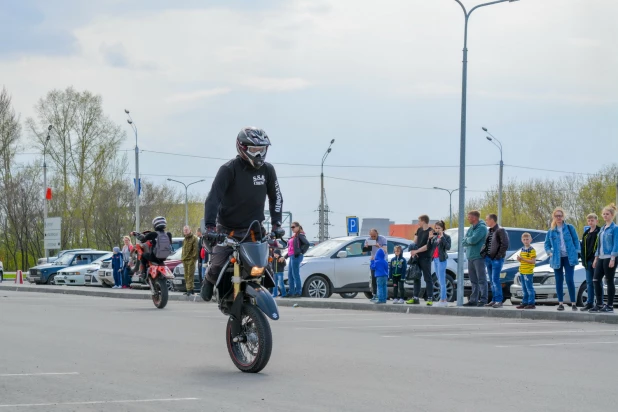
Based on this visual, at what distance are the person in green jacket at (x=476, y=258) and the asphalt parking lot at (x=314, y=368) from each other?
4227mm

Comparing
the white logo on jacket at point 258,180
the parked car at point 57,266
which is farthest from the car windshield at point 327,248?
the parked car at point 57,266

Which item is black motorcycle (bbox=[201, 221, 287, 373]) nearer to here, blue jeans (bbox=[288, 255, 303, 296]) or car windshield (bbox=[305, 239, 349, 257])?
blue jeans (bbox=[288, 255, 303, 296])

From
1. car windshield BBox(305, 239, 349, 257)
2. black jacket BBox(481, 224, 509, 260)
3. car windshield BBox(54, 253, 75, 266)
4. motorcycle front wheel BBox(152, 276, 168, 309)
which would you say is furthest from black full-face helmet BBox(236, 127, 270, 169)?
car windshield BBox(54, 253, 75, 266)

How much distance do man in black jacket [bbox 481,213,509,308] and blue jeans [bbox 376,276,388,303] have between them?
2347 millimetres

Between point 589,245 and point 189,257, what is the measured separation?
1199 cm

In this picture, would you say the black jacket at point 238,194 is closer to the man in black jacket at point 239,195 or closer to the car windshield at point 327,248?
the man in black jacket at point 239,195

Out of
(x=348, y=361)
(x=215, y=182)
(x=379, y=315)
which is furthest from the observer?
(x=379, y=315)

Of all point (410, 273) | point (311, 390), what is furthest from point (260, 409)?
point (410, 273)

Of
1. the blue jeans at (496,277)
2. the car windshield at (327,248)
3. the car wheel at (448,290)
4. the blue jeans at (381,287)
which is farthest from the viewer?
the car windshield at (327,248)

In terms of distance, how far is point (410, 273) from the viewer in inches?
847

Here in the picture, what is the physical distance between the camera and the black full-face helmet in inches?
356

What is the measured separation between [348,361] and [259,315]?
5.01ft

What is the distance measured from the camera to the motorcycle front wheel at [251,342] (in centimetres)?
869

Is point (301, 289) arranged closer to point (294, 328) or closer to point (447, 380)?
point (294, 328)
